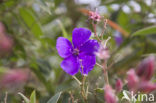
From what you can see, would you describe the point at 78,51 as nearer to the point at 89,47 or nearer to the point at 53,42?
the point at 89,47

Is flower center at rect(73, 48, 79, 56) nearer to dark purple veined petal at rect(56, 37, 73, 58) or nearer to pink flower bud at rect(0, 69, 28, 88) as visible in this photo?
dark purple veined petal at rect(56, 37, 73, 58)

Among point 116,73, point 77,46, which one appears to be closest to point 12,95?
point 77,46

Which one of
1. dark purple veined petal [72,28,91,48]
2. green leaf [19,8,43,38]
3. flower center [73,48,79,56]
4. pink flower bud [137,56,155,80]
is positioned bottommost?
pink flower bud [137,56,155,80]

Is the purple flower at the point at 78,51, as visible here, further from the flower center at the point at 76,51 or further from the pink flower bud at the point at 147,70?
the pink flower bud at the point at 147,70

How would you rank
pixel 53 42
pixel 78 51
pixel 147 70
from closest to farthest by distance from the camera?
1. pixel 147 70
2. pixel 78 51
3. pixel 53 42

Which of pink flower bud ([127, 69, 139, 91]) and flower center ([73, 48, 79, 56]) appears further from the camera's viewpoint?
flower center ([73, 48, 79, 56])

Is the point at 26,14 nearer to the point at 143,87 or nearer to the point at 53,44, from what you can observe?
the point at 53,44

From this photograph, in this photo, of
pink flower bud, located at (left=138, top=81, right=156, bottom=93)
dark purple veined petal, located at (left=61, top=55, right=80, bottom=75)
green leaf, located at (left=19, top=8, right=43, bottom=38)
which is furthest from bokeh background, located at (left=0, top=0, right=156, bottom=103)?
pink flower bud, located at (left=138, top=81, right=156, bottom=93)

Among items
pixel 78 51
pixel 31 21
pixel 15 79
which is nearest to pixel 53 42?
pixel 31 21
